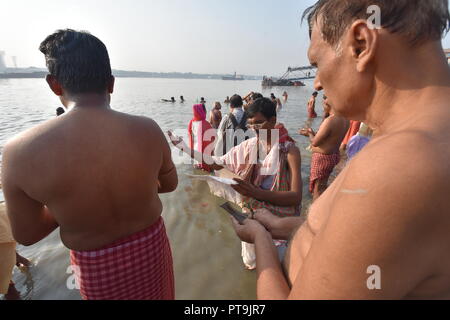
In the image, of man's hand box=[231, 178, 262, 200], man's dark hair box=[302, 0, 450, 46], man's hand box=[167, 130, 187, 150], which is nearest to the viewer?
man's dark hair box=[302, 0, 450, 46]

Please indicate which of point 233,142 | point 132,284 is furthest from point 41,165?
point 233,142

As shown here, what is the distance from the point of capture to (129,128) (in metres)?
1.51

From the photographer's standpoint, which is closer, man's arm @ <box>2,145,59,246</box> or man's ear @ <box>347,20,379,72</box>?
man's ear @ <box>347,20,379,72</box>

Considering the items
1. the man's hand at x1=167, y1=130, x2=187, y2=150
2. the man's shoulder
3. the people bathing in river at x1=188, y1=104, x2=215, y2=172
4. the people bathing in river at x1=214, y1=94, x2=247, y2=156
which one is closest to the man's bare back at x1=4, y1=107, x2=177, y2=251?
the man's hand at x1=167, y1=130, x2=187, y2=150

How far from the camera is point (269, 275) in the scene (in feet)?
3.38

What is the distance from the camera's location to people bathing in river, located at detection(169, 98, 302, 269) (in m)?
2.29

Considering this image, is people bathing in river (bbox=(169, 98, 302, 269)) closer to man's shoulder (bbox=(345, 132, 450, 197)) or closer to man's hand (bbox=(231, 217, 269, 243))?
man's hand (bbox=(231, 217, 269, 243))

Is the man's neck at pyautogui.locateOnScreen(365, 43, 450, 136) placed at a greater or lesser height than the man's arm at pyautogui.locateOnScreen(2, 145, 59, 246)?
greater

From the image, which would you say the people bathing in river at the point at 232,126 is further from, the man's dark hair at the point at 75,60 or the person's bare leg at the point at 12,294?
the person's bare leg at the point at 12,294

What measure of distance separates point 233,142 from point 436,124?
5039 mm

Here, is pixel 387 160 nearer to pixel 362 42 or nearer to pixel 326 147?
pixel 362 42

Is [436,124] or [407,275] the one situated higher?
[436,124]

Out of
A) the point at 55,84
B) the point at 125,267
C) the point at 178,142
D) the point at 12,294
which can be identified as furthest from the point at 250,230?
the point at 12,294

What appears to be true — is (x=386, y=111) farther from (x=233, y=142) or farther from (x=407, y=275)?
(x=233, y=142)
